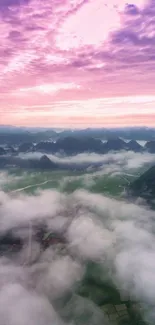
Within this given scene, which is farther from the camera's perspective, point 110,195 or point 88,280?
point 110,195

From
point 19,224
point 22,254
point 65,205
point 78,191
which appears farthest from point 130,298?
point 78,191

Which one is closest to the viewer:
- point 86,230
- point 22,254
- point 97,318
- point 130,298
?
point 97,318

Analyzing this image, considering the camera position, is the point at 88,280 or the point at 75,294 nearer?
the point at 75,294

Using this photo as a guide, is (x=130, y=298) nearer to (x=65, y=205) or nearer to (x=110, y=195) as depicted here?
(x=65, y=205)

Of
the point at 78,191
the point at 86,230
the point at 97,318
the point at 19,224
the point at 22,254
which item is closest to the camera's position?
the point at 97,318

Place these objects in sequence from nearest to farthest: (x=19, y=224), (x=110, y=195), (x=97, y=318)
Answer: (x=97, y=318) < (x=19, y=224) < (x=110, y=195)

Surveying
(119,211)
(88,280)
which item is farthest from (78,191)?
(88,280)

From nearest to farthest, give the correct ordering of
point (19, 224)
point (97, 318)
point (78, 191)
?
point (97, 318) < point (19, 224) < point (78, 191)

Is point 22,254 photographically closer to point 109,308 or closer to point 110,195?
point 109,308
